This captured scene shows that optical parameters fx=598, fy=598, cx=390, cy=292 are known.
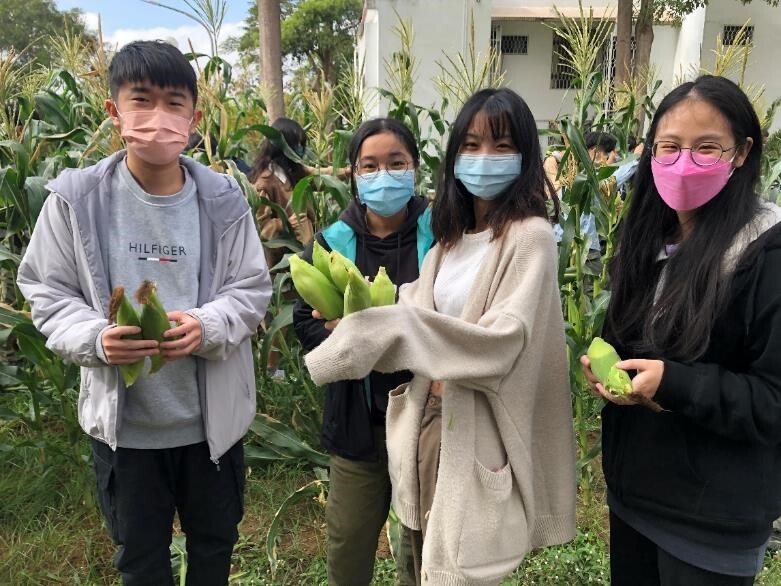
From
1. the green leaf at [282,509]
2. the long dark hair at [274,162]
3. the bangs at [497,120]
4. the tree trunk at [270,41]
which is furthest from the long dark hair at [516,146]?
the tree trunk at [270,41]

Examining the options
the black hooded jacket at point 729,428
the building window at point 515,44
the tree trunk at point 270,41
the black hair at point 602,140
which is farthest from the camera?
the building window at point 515,44

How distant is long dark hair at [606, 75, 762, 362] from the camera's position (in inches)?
49.8

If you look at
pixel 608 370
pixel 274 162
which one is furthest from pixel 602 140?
pixel 608 370

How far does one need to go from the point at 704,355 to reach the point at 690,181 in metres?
0.39

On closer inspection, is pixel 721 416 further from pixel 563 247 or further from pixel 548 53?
pixel 548 53

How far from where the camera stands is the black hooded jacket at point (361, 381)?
1.76 meters

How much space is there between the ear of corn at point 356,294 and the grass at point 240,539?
1606 millimetres

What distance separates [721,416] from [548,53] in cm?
2009

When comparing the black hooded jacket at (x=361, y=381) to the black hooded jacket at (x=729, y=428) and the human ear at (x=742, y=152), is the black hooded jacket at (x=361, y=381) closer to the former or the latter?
the black hooded jacket at (x=729, y=428)

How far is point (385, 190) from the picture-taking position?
180cm

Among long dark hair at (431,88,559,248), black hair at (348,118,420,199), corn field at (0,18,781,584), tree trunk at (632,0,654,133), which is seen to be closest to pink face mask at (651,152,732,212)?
long dark hair at (431,88,559,248)

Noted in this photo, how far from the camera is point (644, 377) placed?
1.24 metres

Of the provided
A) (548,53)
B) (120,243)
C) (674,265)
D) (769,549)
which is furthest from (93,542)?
(548,53)

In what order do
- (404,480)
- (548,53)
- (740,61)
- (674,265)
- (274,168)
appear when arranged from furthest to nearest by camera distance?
(548,53) < (274,168) < (740,61) < (404,480) < (674,265)
